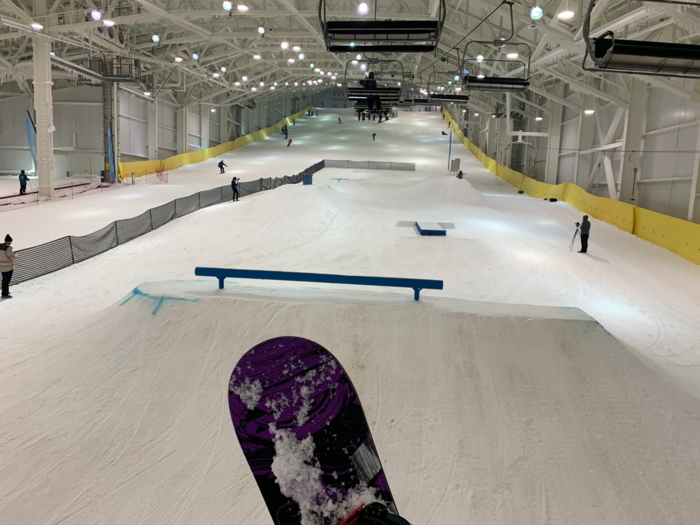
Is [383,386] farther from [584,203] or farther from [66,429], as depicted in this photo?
[584,203]

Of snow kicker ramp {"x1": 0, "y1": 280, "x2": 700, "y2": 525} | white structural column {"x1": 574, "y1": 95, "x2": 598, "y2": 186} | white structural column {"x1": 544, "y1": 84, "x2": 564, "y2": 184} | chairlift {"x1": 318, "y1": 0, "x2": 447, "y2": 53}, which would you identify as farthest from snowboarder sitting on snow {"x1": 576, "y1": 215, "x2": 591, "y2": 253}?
white structural column {"x1": 544, "y1": 84, "x2": 564, "y2": 184}

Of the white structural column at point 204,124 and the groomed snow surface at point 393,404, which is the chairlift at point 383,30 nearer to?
the groomed snow surface at point 393,404

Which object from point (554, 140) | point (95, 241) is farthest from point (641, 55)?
point (554, 140)

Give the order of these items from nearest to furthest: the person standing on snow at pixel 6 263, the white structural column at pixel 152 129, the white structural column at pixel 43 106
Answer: the person standing on snow at pixel 6 263
the white structural column at pixel 43 106
the white structural column at pixel 152 129

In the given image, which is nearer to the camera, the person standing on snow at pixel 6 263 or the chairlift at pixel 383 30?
the chairlift at pixel 383 30

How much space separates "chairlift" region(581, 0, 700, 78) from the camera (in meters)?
5.80

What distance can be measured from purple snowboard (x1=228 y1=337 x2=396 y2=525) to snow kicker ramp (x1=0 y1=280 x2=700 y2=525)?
41cm

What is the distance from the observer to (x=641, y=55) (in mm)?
5871

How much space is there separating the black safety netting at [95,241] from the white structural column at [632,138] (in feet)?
58.3

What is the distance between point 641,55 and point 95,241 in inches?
526

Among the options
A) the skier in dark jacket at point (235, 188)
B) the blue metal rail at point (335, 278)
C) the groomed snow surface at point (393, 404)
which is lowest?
the groomed snow surface at point (393, 404)

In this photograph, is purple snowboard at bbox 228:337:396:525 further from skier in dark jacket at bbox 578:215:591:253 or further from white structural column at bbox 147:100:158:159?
white structural column at bbox 147:100:158:159

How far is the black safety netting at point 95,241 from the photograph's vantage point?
36.5 feet

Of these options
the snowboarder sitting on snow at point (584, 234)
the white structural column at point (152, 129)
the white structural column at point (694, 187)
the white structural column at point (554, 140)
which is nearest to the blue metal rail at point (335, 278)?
the snowboarder sitting on snow at point (584, 234)
